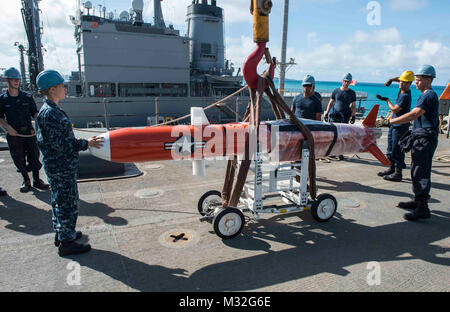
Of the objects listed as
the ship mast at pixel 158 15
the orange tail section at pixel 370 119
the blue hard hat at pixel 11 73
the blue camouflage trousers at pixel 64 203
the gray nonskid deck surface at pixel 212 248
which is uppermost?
the ship mast at pixel 158 15

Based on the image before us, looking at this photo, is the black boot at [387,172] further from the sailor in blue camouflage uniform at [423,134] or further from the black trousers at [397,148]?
the sailor in blue camouflage uniform at [423,134]

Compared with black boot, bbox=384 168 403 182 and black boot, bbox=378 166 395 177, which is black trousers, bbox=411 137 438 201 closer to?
black boot, bbox=384 168 403 182

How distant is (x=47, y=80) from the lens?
3629 mm

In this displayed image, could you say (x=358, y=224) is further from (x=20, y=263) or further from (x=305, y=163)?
(x=20, y=263)

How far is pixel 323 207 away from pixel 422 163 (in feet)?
6.31

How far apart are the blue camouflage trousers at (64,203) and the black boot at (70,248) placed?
6 centimetres

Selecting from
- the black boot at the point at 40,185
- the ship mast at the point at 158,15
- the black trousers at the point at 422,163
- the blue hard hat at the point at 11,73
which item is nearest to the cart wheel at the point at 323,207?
the black trousers at the point at 422,163

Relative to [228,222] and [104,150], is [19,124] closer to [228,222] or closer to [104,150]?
[104,150]

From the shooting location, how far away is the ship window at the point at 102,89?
2150 cm

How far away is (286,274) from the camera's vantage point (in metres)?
3.57

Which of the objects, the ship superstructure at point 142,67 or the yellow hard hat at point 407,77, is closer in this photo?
the yellow hard hat at point 407,77

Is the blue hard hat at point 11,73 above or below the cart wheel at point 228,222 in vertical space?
above

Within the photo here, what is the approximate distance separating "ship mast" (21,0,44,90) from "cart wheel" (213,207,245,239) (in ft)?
72.4
